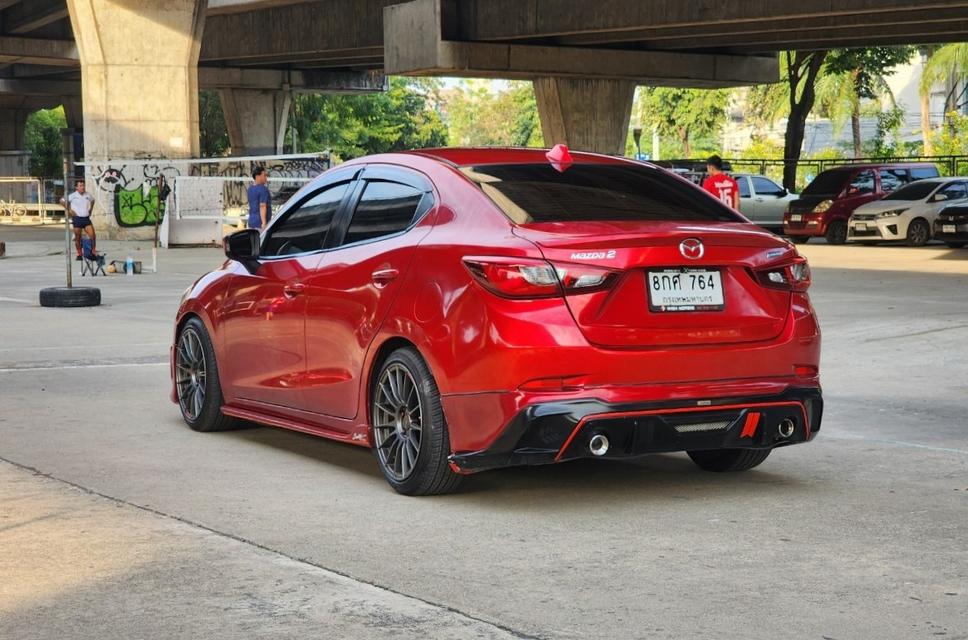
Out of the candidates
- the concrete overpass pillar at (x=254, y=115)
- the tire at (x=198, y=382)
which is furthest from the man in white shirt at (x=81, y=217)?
the concrete overpass pillar at (x=254, y=115)

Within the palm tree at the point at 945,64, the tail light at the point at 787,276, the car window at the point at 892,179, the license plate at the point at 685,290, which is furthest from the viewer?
the palm tree at the point at 945,64

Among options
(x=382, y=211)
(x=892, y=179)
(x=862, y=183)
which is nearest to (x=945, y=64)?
(x=892, y=179)

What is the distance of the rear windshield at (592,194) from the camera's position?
7141 millimetres

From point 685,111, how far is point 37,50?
39.0m

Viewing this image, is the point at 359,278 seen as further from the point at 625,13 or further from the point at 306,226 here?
the point at 625,13

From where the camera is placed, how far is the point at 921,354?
43.7 ft

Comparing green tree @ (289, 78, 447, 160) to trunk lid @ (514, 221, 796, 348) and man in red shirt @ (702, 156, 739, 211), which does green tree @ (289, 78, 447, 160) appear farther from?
trunk lid @ (514, 221, 796, 348)

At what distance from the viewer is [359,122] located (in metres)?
102

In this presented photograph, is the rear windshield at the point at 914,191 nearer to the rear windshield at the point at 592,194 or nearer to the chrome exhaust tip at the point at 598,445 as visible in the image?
the rear windshield at the point at 592,194

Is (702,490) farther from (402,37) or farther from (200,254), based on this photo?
(402,37)

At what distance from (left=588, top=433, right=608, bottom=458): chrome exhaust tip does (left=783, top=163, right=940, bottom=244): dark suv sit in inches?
1269

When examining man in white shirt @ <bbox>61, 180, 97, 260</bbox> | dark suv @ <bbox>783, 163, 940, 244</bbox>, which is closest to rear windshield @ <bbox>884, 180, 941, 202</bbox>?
dark suv @ <bbox>783, 163, 940, 244</bbox>

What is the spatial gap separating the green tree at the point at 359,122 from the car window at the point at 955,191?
177ft

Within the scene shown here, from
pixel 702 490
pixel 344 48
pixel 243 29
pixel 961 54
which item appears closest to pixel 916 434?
pixel 702 490
